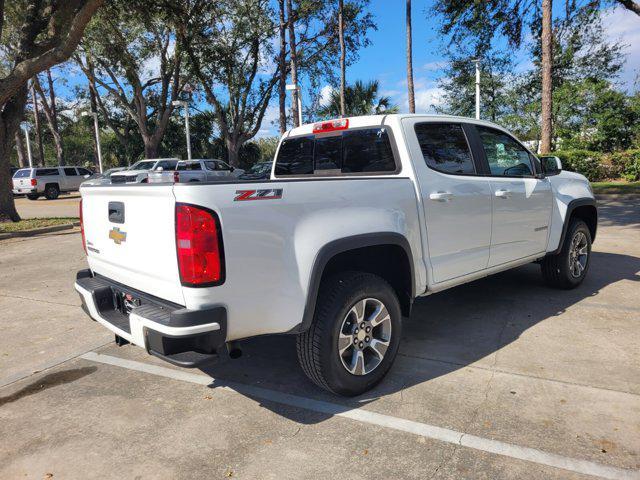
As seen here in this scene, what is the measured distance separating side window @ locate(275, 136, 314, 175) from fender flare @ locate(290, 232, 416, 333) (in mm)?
1457

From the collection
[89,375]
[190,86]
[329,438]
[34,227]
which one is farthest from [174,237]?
[190,86]

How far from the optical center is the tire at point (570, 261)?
542 cm

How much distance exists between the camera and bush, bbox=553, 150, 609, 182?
19.6 m

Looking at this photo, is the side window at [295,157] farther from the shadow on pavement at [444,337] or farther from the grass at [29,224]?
the grass at [29,224]

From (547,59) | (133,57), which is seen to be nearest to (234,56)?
(133,57)

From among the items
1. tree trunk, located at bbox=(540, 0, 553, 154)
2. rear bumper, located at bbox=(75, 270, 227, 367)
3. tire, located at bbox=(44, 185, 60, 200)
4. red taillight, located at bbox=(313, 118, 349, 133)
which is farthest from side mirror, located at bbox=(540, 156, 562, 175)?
tire, located at bbox=(44, 185, 60, 200)

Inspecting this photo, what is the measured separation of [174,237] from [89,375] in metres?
1.97

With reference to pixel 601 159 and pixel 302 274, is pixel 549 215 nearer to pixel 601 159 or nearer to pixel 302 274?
pixel 302 274

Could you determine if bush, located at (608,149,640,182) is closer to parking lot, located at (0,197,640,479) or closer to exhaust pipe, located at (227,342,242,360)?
parking lot, located at (0,197,640,479)

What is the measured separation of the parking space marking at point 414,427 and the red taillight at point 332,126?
2.22m

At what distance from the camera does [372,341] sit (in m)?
3.34

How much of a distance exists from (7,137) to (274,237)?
13.4m

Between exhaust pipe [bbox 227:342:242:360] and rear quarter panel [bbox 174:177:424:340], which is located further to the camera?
exhaust pipe [bbox 227:342:242:360]

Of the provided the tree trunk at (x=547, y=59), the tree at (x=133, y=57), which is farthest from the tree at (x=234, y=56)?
the tree trunk at (x=547, y=59)
